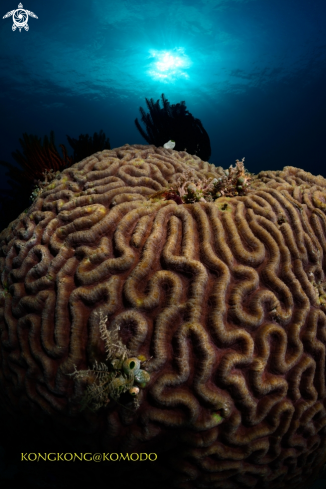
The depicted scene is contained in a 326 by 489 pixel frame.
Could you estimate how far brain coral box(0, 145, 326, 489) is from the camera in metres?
2.07

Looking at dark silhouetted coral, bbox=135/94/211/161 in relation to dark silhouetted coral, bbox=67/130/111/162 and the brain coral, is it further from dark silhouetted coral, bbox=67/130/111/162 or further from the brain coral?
the brain coral

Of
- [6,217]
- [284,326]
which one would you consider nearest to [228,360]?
[284,326]

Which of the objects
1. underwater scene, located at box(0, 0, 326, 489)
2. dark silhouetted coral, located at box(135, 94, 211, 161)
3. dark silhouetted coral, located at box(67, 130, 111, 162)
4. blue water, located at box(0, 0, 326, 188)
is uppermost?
blue water, located at box(0, 0, 326, 188)

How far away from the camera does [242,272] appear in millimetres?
2352

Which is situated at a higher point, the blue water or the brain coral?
the blue water

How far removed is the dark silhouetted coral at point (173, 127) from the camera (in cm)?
623

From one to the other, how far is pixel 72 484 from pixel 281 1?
43.6m

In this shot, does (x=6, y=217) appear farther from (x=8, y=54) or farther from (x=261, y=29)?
(x=261, y=29)

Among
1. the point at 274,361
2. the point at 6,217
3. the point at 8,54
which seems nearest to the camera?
the point at 274,361

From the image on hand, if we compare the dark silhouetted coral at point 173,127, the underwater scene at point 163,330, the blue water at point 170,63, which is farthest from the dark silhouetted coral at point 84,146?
the blue water at point 170,63

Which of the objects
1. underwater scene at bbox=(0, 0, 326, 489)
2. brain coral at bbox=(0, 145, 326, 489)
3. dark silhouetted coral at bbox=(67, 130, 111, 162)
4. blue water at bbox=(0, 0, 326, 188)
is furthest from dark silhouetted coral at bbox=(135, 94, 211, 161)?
blue water at bbox=(0, 0, 326, 188)

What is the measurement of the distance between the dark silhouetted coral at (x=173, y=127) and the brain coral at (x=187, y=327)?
3.87 meters

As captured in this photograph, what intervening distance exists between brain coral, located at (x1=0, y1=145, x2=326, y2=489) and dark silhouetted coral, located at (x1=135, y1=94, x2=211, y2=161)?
3872mm

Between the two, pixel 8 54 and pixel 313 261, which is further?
pixel 8 54
